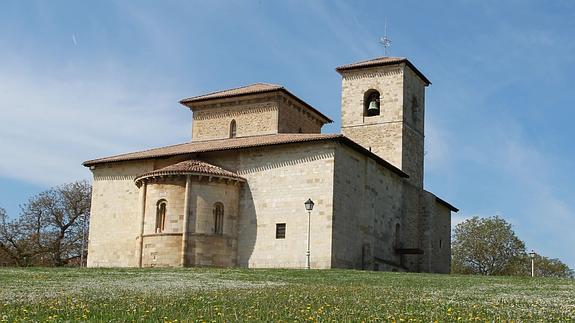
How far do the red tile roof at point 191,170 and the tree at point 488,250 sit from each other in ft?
116

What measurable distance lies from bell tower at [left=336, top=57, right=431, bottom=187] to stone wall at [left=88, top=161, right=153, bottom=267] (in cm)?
1240

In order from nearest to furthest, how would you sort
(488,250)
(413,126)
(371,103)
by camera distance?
(371,103), (413,126), (488,250)

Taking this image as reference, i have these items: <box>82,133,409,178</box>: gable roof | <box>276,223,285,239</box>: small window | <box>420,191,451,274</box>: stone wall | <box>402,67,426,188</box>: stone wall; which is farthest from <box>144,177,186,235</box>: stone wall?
<box>420,191,451,274</box>: stone wall

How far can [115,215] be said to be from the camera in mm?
40906

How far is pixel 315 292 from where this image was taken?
57.4 ft

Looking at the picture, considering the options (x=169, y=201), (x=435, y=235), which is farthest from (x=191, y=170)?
(x=435, y=235)

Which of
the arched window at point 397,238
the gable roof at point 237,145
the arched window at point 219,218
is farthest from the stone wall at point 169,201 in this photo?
the arched window at point 397,238

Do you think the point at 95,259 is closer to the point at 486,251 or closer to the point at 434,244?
the point at 434,244

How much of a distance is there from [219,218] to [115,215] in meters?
7.66

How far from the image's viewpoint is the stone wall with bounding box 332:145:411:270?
115 ft

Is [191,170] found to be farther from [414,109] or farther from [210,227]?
[414,109]

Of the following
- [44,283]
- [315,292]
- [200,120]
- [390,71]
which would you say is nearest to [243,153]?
[200,120]

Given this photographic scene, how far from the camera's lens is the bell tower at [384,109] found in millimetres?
43062

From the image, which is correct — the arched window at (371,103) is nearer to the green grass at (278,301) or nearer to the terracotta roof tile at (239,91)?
the terracotta roof tile at (239,91)
